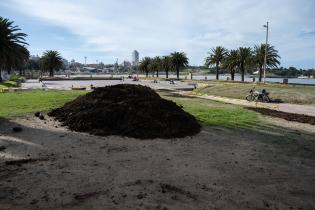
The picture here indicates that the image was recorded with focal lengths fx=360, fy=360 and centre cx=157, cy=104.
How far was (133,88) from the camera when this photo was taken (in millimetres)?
16984

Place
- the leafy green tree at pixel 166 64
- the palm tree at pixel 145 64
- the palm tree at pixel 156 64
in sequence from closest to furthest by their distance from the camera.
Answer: the leafy green tree at pixel 166 64, the palm tree at pixel 156 64, the palm tree at pixel 145 64

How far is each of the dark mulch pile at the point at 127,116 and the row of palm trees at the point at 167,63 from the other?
76.5m

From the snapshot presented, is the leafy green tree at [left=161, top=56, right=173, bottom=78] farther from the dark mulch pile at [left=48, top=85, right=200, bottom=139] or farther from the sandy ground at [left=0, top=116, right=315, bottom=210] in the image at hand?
the sandy ground at [left=0, top=116, right=315, bottom=210]

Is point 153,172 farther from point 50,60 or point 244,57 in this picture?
point 50,60

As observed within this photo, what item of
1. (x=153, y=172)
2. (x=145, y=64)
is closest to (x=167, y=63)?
(x=145, y=64)

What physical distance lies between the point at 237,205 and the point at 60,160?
15.7ft

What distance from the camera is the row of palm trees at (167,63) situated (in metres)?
92.6

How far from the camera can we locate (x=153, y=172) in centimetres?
845

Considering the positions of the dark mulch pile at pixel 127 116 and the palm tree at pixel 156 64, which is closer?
the dark mulch pile at pixel 127 116

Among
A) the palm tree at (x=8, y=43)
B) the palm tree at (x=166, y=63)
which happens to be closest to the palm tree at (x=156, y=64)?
the palm tree at (x=166, y=63)

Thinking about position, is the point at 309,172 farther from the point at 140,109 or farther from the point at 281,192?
the point at 140,109

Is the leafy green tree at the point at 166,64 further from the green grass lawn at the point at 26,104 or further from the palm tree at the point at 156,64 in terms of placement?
the green grass lawn at the point at 26,104

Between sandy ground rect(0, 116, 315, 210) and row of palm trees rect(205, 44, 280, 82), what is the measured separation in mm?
50175

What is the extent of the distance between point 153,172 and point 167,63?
93.2 metres
